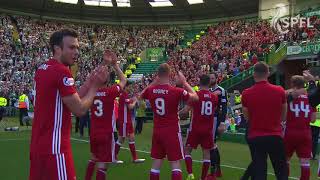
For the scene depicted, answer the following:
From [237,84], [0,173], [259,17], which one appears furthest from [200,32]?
[0,173]

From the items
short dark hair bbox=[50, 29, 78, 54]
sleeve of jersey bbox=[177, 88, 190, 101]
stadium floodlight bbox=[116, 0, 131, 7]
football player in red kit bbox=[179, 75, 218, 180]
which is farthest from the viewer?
stadium floodlight bbox=[116, 0, 131, 7]

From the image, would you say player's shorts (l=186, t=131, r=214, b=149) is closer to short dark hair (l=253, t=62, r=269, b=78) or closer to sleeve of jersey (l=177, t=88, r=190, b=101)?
sleeve of jersey (l=177, t=88, r=190, b=101)

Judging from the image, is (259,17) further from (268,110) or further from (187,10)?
(268,110)

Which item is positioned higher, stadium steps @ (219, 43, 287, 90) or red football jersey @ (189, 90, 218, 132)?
stadium steps @ (219, 43, 287, 90)

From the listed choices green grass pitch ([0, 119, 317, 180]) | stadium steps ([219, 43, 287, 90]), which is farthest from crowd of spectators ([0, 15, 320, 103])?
green grass pitch ([0, 119, 317, 180])

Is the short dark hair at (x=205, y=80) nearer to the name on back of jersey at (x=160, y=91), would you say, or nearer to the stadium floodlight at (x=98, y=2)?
the name on back of jersey at (x=160, y=91)

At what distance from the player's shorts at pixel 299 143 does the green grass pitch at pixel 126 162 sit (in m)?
1.93

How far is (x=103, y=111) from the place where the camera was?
8820 mm

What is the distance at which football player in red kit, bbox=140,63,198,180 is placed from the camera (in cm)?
779

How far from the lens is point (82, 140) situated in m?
18.3

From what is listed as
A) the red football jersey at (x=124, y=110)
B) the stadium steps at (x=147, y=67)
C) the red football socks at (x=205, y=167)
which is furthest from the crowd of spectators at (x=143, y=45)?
the red football socks at (x=205, y=167)

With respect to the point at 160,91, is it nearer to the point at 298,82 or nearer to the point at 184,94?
the point at 184,94

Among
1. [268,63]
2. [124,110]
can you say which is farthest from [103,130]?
[268,63]

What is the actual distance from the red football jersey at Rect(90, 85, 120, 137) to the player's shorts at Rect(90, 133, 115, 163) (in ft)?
0.31
